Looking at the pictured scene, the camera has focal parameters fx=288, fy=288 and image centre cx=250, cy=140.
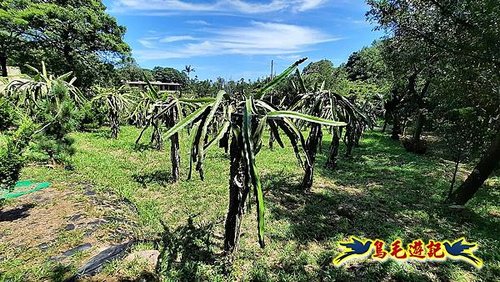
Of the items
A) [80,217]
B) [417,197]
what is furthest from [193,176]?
[417,197]

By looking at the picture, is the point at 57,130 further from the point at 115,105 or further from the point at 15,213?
the point at 115,105

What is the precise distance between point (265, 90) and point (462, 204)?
501cm

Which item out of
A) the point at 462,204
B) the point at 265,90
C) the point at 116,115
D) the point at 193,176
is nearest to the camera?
the point at 265,90

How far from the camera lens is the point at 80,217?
15.2 ft

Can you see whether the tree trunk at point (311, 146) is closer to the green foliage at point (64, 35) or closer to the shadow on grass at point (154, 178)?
the shadow on grass at point (154, 178)

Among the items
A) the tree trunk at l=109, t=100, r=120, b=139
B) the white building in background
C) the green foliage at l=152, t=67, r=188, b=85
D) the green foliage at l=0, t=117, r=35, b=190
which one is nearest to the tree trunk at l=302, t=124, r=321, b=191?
the green foliage at l=0, t=117, r=35, b=190

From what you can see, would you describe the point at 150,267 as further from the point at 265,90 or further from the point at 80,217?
the point at 265,90

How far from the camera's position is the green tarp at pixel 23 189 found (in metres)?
5.38

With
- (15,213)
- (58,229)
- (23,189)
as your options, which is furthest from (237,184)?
(23,189)

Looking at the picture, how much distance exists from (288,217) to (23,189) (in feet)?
17.2

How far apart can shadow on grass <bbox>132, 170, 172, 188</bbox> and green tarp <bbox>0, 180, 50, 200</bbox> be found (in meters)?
1.82

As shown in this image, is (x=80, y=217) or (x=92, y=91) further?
(x=92, y=91)

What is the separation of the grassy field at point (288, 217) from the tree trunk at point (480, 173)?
0.26 m

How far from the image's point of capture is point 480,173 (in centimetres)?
556
